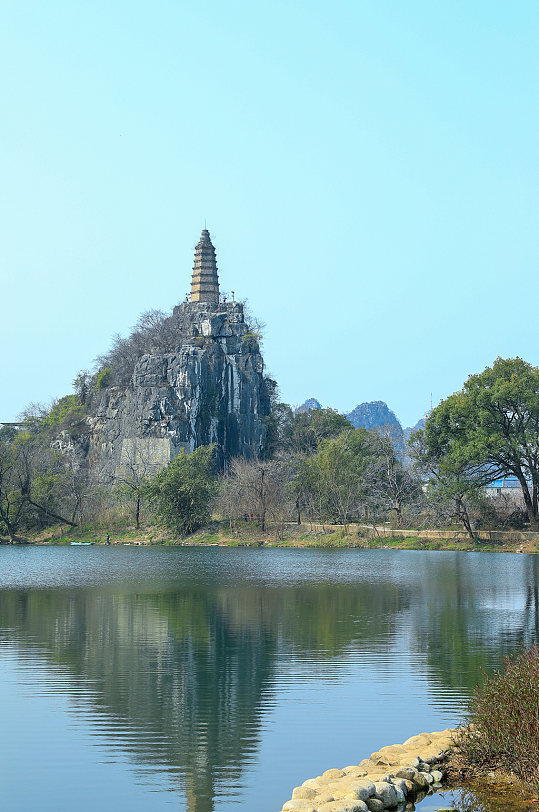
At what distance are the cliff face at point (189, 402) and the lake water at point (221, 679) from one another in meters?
52.2

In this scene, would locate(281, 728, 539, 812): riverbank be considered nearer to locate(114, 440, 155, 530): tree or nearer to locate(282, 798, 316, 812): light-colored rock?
locate(282, 798, 316, 812): light-colored rock

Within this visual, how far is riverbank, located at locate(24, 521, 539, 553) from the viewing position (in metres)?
53.2

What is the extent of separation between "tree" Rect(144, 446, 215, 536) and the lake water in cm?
2948

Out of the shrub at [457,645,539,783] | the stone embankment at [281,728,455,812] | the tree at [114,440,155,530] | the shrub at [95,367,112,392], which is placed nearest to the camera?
the stone embankment at [281,728,455,812]

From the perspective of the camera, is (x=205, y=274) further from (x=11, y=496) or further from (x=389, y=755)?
(x=389, y=755)

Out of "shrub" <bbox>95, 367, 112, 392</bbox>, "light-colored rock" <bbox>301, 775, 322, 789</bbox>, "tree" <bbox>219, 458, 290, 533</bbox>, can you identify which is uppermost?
"shrub" <bbox>95, 367, 112, 392</bbox>

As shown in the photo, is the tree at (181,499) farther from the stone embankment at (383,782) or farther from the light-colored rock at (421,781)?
the light-colored rock at (421,781)

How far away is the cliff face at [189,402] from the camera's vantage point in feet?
274

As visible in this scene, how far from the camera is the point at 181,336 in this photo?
9081cm

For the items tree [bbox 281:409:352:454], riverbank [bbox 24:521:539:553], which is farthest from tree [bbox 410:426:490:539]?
tree [bbox 281:409:352:454]

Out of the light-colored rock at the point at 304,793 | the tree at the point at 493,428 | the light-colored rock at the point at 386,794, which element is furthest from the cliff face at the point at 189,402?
the light-colored rock at the point at 386,794

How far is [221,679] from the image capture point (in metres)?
14.8

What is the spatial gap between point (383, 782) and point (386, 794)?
198 mm

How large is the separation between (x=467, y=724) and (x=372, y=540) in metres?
45.6
